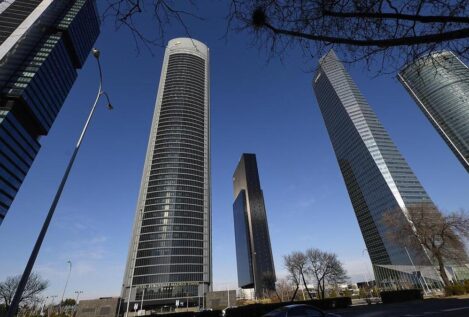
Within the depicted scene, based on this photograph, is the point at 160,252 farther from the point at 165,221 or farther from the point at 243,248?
the point at 243,248

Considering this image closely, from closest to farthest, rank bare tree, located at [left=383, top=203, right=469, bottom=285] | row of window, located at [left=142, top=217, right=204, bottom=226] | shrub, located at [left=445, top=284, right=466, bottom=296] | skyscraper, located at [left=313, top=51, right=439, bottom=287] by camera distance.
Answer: shrub, located at [left=445, top=284, right=466, bottom=296]
bare tree, located at [left=383, top=203, right=469, bottom=285]
row of window, located at [left=142, top=217, right=204, bottom=226]
skyscraper, located at [left=313, top=51, right=439, bottom=287]

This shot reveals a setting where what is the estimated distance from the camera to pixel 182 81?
138 meters

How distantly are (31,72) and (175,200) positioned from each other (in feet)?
238

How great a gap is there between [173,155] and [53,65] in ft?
199

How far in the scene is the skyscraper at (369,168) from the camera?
110 m

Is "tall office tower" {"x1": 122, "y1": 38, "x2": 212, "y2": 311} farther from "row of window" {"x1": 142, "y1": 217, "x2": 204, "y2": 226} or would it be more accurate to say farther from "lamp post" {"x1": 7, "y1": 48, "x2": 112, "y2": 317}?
"lamp post" {"x1": 7, "y1": 48, "x2": 112, "y2": 317}

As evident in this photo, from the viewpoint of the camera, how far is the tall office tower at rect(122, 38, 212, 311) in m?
97.8

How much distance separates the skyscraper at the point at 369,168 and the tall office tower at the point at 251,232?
2567 inches

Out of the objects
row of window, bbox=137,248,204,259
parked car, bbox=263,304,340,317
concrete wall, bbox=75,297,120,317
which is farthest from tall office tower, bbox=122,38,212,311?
parked car, bbox=263,304,340,317

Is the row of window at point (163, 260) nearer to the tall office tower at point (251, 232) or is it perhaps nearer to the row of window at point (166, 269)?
the row of window at point (166, 269)

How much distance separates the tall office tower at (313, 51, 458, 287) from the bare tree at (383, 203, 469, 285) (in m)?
75.0

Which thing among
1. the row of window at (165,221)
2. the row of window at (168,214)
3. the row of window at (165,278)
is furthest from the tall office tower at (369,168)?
the row of window at (165,221)

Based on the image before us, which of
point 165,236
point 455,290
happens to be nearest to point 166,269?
point 165,236

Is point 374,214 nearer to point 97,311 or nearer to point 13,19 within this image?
point 97,311
